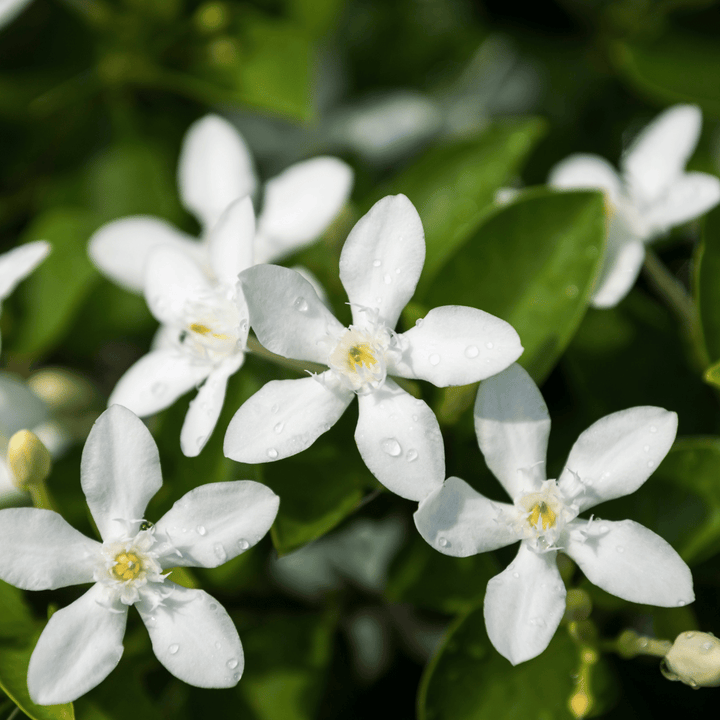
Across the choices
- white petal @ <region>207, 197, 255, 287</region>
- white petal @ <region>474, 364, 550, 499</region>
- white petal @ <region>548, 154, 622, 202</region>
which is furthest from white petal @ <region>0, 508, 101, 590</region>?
white petal @ <region>548, 154, 622, 202</region>

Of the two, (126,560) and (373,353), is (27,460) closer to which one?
(126,560)

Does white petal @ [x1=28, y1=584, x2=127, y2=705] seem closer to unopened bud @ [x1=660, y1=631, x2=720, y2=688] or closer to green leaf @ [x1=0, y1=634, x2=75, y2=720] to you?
green leaf @ [x1=0, y1=634, x2=75, y2=720]

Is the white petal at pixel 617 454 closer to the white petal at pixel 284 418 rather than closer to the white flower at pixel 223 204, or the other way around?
the white petal at pixel 284 418

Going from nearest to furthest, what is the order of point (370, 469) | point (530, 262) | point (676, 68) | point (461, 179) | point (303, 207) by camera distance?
point (370, 469) < point (530, 262) < point (303, 207) < point (461, 179) < point (676, 68)

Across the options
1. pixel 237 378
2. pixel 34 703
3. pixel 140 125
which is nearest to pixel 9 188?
pixel 140 125

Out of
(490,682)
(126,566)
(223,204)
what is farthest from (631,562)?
(223,204)

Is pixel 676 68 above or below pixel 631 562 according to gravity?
above

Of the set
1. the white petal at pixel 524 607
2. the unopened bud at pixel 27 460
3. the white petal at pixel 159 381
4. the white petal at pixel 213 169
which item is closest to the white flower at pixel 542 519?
the white petal at pixel 524 607

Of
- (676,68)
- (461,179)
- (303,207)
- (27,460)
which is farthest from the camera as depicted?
(676,68)

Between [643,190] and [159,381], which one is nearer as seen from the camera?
[159,381]
